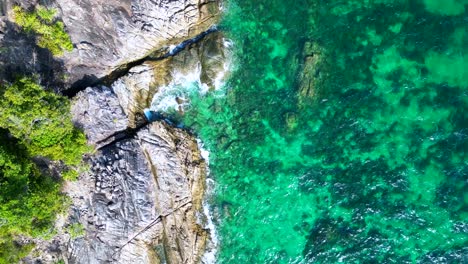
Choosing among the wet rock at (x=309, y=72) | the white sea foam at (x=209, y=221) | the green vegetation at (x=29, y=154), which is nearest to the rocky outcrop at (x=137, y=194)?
the white sea foam at (x=209, y=221)

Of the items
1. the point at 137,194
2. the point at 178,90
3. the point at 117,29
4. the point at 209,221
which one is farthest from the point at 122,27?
the point at 209,221

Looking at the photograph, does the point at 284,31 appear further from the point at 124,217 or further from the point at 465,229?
the point at 465,229

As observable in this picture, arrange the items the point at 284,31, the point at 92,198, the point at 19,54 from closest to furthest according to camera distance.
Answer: the point at 19,54 < the point at 92,198 < the point at 284,31

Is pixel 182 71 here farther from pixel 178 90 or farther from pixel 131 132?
pixel 131 132

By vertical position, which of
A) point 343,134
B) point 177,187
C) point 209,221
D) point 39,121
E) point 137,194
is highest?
point 343,134

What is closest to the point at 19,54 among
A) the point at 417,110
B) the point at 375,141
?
the point at 375,141

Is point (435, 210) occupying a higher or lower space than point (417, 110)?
lower

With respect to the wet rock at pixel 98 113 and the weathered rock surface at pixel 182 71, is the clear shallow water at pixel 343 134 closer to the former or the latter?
the weathered rock surface at pixel 182 71

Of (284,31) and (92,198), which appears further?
(284,31)
